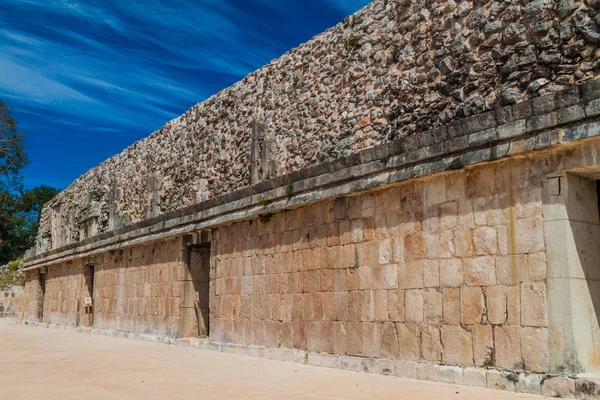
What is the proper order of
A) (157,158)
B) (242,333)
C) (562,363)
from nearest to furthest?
(562,363), (242,333), (157,158)

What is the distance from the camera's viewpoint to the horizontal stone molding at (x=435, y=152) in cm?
516

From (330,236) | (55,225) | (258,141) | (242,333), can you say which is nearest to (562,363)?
(330,236)

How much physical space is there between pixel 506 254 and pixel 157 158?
10.4 m

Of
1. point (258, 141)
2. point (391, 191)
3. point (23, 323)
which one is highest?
point (258, 141)

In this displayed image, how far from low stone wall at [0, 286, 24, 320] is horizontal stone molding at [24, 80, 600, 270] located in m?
17.0

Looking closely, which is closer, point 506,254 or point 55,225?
point 506,254

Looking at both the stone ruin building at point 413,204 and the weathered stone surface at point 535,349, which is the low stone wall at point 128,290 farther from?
the weathered stone surface at point 535,349

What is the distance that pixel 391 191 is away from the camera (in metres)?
7.06

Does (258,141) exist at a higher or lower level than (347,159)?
higher

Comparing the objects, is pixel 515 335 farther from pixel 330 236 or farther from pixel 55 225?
pixel 55 225

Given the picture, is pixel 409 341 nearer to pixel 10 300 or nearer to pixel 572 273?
pixel 572 273

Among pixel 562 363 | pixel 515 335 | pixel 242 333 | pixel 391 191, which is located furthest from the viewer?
pixel 242 333

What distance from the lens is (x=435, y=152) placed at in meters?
6.35

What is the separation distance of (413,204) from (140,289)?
338 inches
